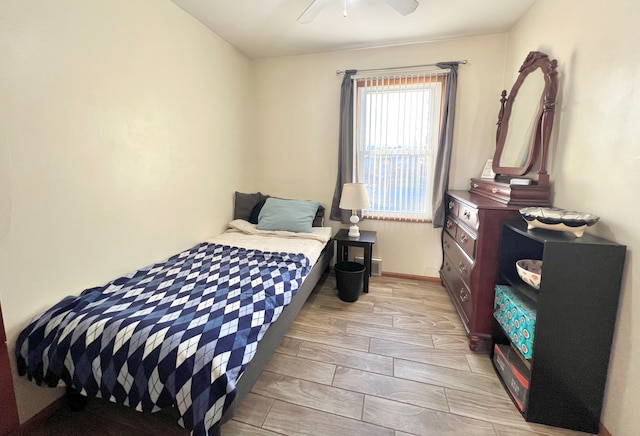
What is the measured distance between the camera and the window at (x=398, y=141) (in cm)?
281

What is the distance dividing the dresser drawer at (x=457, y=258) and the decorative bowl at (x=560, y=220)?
0.57 metres

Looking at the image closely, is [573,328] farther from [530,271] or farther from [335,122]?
[335,122]

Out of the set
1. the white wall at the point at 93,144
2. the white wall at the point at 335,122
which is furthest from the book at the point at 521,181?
the white wall at the point at 93,144

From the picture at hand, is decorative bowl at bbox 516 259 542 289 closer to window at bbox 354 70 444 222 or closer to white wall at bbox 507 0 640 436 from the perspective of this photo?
white wall at bbox 507 0 640 436

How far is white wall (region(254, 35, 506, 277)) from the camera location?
2.68m

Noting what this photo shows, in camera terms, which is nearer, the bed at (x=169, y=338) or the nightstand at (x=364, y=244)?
the bed at (x=169, y=338)

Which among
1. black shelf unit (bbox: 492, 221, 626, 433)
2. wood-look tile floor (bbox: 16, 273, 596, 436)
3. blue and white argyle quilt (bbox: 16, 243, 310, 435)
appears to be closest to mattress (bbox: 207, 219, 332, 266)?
wood-look tile floor (bbox: 16, 273, 596, 436)

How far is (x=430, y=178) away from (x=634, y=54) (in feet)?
5.64

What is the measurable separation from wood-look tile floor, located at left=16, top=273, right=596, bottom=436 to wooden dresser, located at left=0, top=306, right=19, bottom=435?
383 mm

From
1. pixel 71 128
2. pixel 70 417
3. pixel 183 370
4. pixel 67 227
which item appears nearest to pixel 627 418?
pixel 183 370

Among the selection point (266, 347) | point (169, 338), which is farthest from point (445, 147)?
point (169, 338)

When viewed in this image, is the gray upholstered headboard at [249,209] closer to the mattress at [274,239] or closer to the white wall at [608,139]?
the mattress at [274,239]

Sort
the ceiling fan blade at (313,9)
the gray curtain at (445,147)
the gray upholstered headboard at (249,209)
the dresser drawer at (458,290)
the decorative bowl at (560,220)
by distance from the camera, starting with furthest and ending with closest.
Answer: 1. the gray upholstered headboard at (249,209)
2. the gray curtain at (445,147)
3. the dresser drawer at (458,290)
4. the ceiling fan blade at (313,9)
5. the decorative bowl at (560,220)

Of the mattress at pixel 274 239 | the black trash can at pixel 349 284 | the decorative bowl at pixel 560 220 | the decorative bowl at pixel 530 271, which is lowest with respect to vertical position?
the black trash can at pixel 349 284
